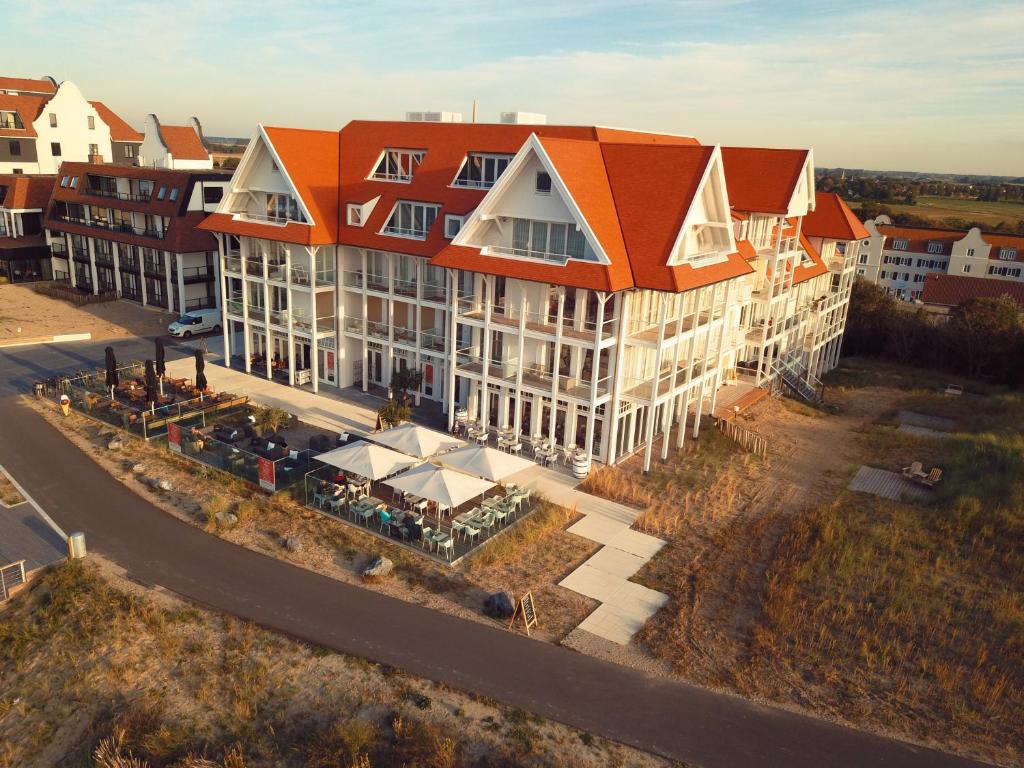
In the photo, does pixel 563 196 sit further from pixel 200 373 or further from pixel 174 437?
pixel 200 373

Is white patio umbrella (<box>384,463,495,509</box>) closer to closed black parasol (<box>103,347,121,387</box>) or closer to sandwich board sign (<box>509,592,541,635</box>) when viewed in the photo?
sandwich board sign (<box>509,592,541,635</box>)

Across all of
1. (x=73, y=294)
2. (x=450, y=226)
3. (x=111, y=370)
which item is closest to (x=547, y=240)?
(x=450, y=226)

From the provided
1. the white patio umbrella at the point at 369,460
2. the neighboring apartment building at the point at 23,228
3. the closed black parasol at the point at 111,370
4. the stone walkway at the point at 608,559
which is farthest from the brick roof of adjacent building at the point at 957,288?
the neighboring apartment building at the point at 23,228

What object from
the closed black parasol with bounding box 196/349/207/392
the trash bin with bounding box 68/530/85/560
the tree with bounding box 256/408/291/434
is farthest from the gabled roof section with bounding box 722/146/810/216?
the trash bin with bounding box 68/530/85/560

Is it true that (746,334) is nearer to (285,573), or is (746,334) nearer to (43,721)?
(285,573)

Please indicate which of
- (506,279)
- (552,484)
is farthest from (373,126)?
(552,484)

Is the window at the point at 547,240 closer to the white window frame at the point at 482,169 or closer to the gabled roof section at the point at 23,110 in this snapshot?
the white window frame at the point at 482,169
